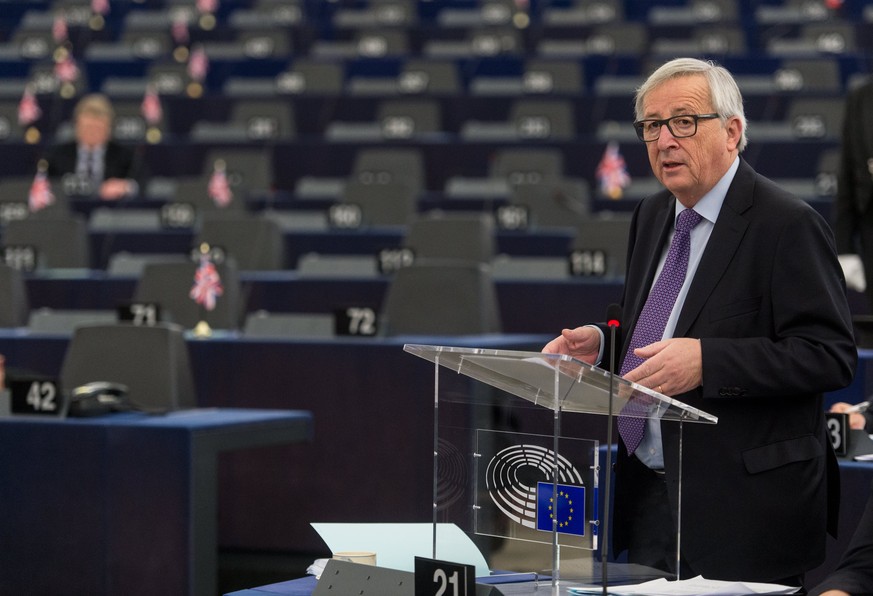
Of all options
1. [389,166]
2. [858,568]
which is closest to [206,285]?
[389,166]

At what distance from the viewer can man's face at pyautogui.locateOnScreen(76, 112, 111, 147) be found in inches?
321

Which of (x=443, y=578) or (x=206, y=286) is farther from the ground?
→ (x=206, y=286)

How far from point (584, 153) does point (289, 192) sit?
1695 mm

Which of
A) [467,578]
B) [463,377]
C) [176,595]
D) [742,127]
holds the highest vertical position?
[742,127]

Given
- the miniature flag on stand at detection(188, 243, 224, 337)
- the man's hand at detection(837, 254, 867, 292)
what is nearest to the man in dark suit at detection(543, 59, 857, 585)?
the man's hand at detection(837, 254, 867, 292)

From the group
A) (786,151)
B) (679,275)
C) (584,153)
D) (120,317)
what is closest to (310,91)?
(584,153)

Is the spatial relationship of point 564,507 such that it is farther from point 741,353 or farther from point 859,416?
point 859,416

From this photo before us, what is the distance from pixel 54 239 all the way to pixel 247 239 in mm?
925

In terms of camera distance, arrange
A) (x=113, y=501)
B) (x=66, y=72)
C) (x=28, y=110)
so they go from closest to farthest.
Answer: (x=113, y=501) < (x=28, y=110) < (x=66, y=72)

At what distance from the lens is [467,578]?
6.14 ft

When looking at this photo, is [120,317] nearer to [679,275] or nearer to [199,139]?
[679,275]

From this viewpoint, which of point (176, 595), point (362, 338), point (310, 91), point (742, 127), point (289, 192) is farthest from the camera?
point (310, 91)

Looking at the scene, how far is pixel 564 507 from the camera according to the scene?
76.9 inches

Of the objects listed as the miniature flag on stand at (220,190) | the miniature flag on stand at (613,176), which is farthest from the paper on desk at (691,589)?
the miniature flag on stand at (220,190)
